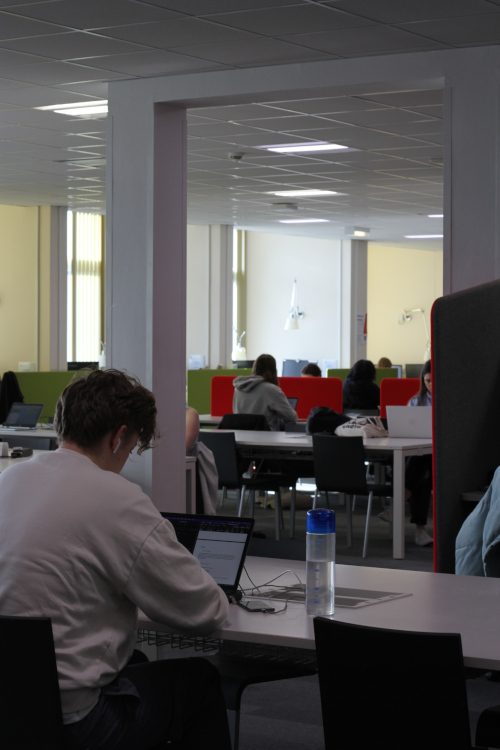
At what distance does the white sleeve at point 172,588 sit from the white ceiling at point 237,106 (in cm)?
309

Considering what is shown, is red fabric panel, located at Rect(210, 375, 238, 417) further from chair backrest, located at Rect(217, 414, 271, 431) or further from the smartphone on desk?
the smartphone on desk

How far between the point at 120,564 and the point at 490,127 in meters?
3.46

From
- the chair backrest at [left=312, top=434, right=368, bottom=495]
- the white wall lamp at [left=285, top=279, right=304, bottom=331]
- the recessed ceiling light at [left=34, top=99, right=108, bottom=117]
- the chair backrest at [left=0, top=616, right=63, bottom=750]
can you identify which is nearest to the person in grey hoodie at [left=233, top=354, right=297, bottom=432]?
the chair backrest at [left=312, top=434, right=368, bottom=495]

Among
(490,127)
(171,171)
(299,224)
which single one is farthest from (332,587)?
(299,224)

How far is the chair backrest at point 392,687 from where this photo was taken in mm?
1887

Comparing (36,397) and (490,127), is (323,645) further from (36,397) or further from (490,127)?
(36,397)

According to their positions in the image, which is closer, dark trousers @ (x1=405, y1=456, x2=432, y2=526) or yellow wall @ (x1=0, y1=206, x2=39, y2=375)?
dark trousers @ (x1=405, y1=456, x2=432, y2=526)

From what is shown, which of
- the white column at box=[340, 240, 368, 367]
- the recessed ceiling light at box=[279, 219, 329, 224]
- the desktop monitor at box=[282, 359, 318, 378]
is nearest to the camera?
the recessed ceiling light at box=[279, 219, 329, 224]

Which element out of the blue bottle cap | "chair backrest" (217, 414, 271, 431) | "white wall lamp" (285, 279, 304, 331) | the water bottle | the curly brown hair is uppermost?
"white wall lamp" (285, 279, 304, 331)

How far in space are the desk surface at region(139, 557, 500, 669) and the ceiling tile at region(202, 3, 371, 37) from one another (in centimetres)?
283

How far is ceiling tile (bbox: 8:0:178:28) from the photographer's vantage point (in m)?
4.51

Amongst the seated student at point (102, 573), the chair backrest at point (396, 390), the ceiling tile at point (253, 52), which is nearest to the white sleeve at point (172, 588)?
the seated student at point (102, 573)

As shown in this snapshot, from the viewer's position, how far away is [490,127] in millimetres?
4789

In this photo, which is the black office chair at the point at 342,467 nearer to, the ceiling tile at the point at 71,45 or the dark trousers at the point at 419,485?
the dark trousers at the point at 419,485
